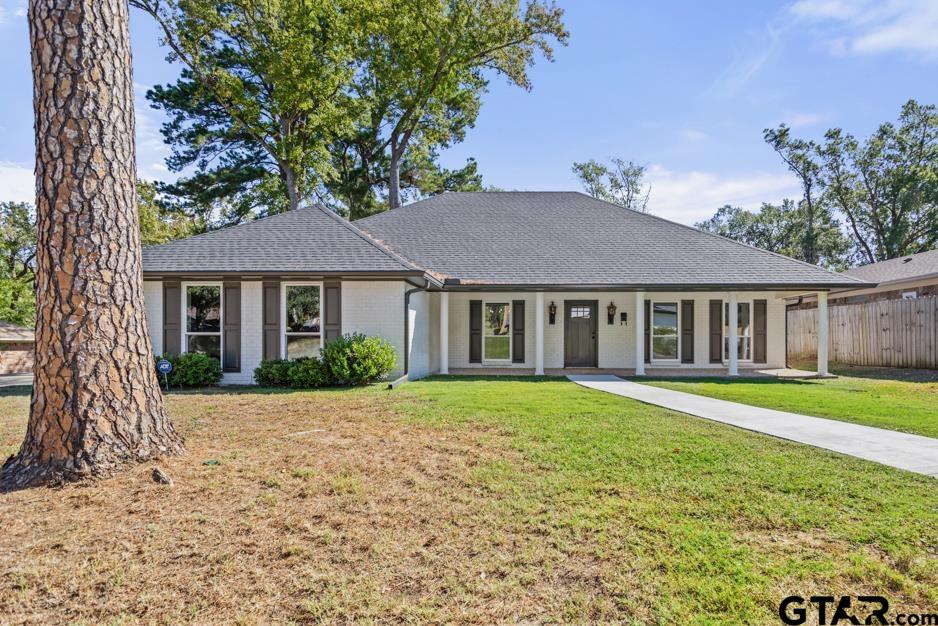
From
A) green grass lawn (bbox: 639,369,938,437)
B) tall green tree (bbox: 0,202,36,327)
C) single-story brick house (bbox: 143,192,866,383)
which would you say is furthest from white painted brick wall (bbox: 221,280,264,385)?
tall green tree (bbox: 0,202,36,327)

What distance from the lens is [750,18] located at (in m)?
12.7

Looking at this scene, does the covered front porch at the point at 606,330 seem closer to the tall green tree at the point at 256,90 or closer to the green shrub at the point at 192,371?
the green shrub at the point at 192,371

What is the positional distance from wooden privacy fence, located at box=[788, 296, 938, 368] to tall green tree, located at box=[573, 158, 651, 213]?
18.6m

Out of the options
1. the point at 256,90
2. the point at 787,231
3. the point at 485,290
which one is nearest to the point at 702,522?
A: the point at 485,290

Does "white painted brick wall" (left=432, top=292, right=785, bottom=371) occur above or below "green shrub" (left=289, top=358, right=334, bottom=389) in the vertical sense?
above

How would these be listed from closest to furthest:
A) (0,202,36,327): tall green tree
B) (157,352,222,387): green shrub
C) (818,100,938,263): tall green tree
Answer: (157,352,222,387): green shrub, (0,202,36,327): tall green tree, (818,100,938,263): tall green tree

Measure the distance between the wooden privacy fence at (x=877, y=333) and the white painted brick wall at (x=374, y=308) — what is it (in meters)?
14.8

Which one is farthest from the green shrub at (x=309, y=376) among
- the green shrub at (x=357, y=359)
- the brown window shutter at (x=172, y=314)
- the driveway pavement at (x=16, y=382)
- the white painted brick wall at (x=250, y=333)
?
the driveway pavement at (x=16, y=382)

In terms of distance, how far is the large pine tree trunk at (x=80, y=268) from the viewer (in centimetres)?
421

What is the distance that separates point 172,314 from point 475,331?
7684 mm

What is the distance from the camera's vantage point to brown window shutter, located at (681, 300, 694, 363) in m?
14.2

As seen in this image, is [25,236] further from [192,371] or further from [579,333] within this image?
[579,333]

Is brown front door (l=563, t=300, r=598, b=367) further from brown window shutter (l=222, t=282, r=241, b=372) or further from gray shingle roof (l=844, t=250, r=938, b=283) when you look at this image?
gray shingle roof (l=844, t=250, r=938, b=283)

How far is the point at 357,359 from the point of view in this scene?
A: 399 inches
